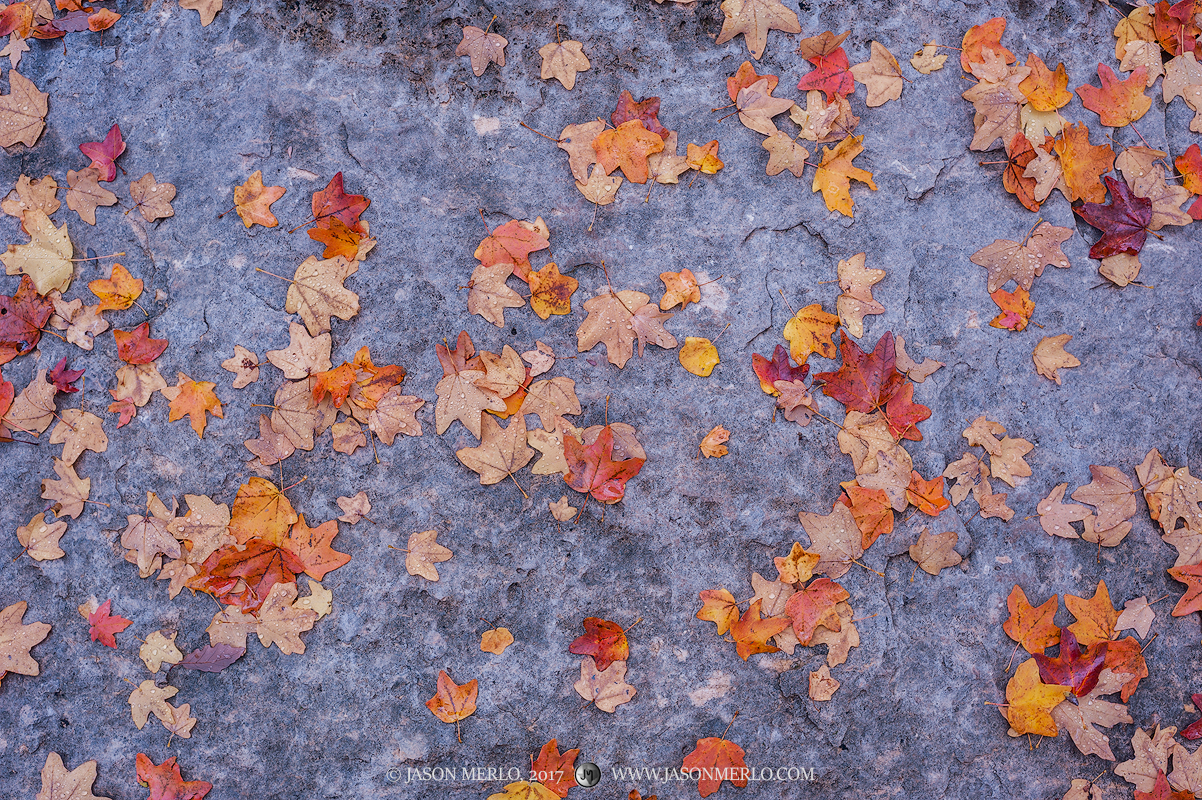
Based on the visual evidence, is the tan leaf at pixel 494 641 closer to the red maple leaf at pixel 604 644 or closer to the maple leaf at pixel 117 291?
the red maple leaf at pixel 604 644

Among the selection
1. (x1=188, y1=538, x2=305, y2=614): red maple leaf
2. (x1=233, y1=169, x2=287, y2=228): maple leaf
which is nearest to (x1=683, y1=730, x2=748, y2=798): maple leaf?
(x1=188, y1=538, x2=305, y2=614): red maple leaf

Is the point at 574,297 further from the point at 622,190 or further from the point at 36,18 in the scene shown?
the point at 36,18

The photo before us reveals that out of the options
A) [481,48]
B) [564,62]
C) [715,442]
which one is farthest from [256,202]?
[715,442]

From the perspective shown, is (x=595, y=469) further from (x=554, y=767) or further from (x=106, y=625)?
(x=106, y=625)

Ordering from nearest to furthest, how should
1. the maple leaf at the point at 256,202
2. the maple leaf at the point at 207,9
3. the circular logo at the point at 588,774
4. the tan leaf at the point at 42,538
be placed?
1. the circular logo at the point at 588,774
2. the tan leaf at the point at 42,538
3. the maple leaf at the point at 256,202
4. the maple leaf at the point at 207,9

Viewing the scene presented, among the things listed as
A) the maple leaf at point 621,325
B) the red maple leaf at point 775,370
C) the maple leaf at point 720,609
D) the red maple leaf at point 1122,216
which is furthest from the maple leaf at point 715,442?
the red maple leaf at point 1122,216

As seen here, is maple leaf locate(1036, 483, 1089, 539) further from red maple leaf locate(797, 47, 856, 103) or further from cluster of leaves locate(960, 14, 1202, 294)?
red maple leaf locate(797, 47, 856, 103)
